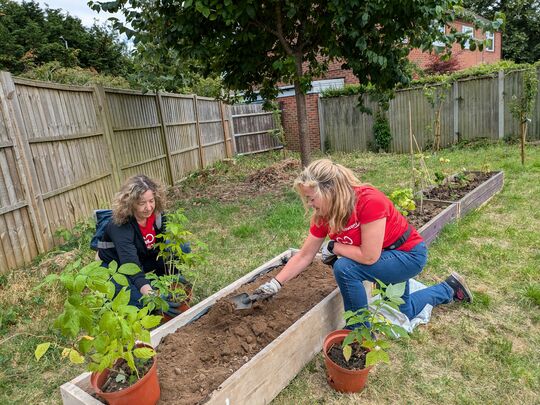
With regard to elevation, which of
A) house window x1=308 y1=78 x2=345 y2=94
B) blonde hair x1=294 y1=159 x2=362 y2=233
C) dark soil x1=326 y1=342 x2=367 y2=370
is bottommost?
dark soil x1=326 y1=342 x2=367 y2=370

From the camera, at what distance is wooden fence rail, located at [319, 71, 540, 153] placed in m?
10.1

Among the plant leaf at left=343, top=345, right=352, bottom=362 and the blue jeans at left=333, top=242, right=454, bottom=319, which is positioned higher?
the blue jeans at left=333, top=242, right=454, bottom=319

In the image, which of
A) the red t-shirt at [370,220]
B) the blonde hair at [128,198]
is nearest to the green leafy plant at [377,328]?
the red t-shirt at [370,220]

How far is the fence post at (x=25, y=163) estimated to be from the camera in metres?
3.98

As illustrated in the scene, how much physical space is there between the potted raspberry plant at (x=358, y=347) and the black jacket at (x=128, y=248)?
1387mm

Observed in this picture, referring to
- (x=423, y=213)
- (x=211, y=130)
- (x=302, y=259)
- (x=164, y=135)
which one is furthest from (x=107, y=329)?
(x=211, y=130)

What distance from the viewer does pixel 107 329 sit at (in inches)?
57.1

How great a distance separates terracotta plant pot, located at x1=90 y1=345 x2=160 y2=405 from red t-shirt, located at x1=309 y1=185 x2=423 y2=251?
4.39ft

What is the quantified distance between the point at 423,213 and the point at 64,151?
470 centimetres

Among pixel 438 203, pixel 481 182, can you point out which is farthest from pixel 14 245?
pixel 481 182

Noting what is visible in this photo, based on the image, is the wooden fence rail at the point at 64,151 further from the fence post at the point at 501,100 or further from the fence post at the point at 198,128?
the fence post at the point at 501,100

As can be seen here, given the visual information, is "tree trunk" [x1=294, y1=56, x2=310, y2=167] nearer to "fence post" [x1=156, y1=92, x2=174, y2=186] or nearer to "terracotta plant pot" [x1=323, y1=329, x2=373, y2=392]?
"fence post" [x1=156, y1=92, x2=174, y2=186]

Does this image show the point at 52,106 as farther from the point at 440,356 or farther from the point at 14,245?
the point at 440,356

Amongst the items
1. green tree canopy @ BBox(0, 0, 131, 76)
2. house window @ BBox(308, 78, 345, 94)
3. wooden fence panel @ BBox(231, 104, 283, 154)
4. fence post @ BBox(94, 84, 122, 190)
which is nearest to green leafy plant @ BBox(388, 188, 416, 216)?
fence post @ BBox(94, 84, 122, 190)
